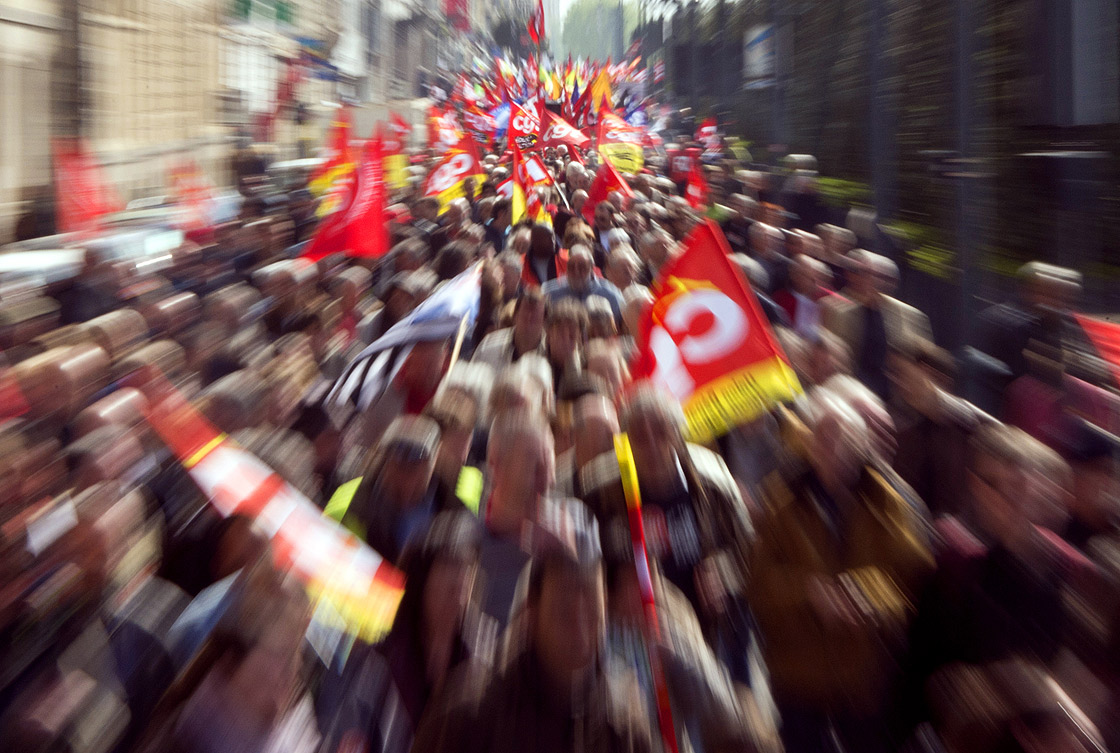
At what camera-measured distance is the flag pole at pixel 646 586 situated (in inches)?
77.1

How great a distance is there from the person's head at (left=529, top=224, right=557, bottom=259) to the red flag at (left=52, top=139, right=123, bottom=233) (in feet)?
13.6

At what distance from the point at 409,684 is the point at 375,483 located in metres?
0.73

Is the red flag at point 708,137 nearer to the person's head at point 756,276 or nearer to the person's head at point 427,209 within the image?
the person's head at point 427,209

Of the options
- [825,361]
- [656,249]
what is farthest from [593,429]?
[656,249]

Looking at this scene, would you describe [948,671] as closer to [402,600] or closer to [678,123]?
[402,600]

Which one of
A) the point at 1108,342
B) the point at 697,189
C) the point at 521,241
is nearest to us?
the point at 1108,342

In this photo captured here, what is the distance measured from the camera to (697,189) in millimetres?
9781

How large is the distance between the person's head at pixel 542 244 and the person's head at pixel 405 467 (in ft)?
11.9

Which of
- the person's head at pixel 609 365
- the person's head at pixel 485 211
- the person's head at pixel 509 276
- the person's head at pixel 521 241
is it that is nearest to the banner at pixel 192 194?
the person's head at pixel 485 211

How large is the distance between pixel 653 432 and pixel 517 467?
0.51 metres

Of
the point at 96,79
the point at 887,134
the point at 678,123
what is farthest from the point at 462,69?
the point at 887,134

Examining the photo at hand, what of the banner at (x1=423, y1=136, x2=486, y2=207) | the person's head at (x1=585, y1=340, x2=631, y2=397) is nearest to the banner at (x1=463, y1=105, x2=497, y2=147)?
the banner at (x1=423, y1=136, x2=486, y2=207)

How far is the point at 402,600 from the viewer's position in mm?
2229

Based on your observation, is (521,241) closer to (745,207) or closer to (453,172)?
(453,172)
